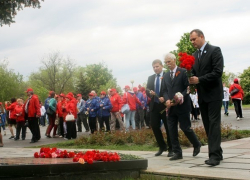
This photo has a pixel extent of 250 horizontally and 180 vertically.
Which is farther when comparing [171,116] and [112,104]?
[112,104]

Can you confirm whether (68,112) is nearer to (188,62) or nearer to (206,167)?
(188,62)

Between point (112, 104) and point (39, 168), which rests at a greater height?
point (112, 104)

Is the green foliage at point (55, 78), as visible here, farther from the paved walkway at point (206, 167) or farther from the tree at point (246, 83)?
the paved walkway at point (206, 167)

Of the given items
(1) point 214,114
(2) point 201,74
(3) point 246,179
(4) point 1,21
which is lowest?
(3) point 246,179

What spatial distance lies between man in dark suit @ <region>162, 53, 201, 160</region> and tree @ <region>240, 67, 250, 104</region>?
174ft

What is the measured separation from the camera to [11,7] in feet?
28.1

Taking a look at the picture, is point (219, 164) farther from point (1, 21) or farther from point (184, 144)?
point (1, 21)

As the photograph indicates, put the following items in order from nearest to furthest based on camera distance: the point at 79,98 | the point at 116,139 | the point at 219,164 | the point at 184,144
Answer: the point at 219,164, the point at 184,144, the point at 116,139, the point at 79,98

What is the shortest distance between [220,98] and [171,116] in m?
1.43

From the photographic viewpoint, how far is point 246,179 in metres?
5.32

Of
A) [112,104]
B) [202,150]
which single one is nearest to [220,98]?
[202,150]

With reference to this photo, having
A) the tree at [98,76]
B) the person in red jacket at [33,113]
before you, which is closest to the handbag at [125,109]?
the person in red jacket at [33,113]

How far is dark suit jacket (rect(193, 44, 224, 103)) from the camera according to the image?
6.90 metres

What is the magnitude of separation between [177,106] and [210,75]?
53.9 inches
